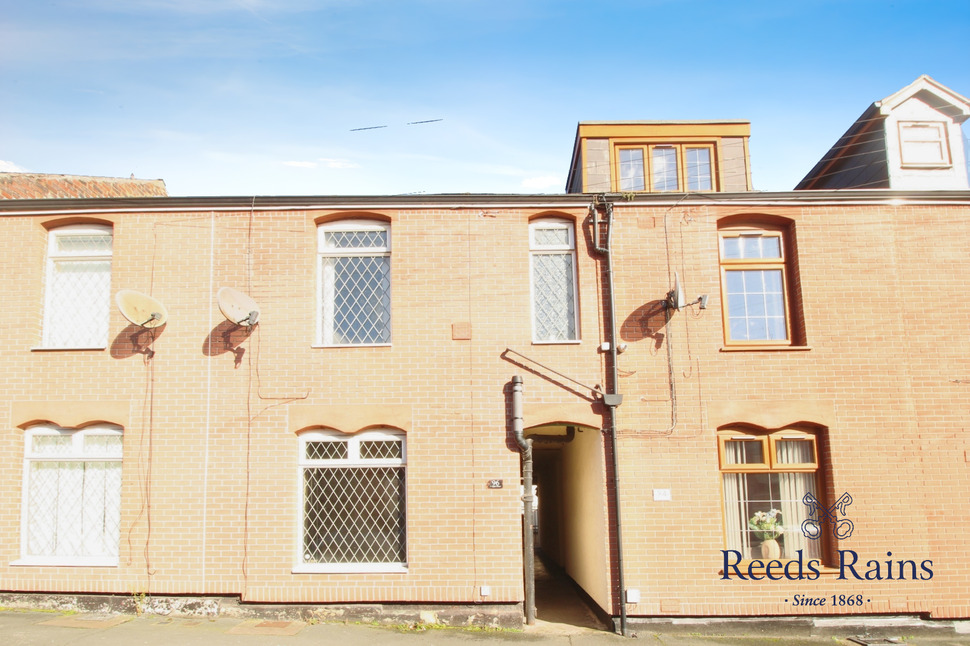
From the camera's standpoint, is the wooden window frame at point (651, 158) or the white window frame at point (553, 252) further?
the wooden window frame at point (651, 158)

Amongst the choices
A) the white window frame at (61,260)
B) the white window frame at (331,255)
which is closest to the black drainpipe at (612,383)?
the white window frame at (331,255)

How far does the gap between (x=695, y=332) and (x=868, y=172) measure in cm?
594

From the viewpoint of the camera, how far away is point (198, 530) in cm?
908

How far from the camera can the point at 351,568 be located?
910cm

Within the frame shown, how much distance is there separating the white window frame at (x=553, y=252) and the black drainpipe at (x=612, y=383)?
1.27 ft

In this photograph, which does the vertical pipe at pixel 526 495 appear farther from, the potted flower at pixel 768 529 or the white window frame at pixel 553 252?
the potted flower at pixel 768 529

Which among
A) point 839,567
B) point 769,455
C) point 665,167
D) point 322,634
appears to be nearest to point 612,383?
point 769,455

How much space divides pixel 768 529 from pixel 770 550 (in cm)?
27

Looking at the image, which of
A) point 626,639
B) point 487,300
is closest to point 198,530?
point 487,300

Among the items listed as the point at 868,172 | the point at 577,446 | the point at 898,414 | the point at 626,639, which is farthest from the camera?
the point at 868,172

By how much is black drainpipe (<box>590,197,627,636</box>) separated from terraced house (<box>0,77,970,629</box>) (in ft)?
0.14

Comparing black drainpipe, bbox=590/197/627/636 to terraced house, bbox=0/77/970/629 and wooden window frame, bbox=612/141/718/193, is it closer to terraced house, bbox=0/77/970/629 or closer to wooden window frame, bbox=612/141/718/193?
terraced house, bbox=0/77/970/629

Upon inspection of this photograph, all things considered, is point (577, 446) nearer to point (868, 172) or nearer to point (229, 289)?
point (229, 289)

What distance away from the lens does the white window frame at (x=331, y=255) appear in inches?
384
